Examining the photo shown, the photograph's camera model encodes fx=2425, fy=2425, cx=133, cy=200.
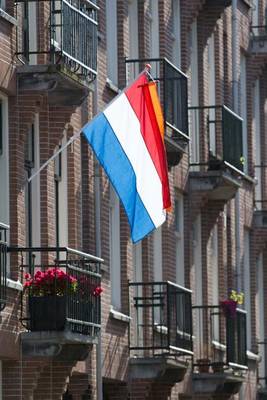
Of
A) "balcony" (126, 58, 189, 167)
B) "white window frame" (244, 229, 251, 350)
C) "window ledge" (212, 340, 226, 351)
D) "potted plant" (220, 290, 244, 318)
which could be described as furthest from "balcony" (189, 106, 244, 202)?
"white window frame" (244, 229, 251, 350)

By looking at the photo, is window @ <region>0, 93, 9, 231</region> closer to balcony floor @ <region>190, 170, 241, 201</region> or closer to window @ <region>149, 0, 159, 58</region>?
window @ <region>149, 0, 159, 58</region>

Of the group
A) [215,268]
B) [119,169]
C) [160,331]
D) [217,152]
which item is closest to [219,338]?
[215,268]

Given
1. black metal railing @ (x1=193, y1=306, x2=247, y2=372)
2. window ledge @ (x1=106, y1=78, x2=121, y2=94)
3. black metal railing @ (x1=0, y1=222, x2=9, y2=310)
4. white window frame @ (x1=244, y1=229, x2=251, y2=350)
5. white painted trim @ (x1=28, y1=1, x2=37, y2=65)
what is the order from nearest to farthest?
black metal railing @ (x1=0, y1=222, x2=9, y2=310) < white painted trim @ (x1=28, y1=1, x2=37, y2=65) < window ledge @ (x1=106, y1=78, x2=121, y2=94) < black metal railing @ (x1=193, y1=306, x2=247, y2=372) < white window frame @ (x1=244, y1=229, x2=251, y2=350)

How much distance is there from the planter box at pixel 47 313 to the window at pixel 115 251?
6754 millimetres

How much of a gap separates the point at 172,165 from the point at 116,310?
358 cm

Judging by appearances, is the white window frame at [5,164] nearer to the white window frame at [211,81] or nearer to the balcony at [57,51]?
the balcony at [57,51]

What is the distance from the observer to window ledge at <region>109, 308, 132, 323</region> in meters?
38.4

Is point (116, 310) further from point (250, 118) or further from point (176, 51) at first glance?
point (250, 118)

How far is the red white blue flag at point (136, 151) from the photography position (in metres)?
31.2

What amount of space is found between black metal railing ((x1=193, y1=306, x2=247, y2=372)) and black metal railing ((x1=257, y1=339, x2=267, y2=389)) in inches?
197

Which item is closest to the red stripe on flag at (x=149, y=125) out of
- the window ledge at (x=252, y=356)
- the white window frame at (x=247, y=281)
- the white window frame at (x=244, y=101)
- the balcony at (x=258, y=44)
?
the window ledge at (x=252, y=356)

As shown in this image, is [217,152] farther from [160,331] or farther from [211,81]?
[160,331]

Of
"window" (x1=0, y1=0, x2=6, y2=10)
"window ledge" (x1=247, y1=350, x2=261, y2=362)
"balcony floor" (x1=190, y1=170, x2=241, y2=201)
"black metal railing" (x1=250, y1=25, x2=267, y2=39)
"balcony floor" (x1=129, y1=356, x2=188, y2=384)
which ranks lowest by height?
"balcony floor" (x1=129, y1=356, x2=188, y2=384)

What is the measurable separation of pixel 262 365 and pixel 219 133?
297 inches
